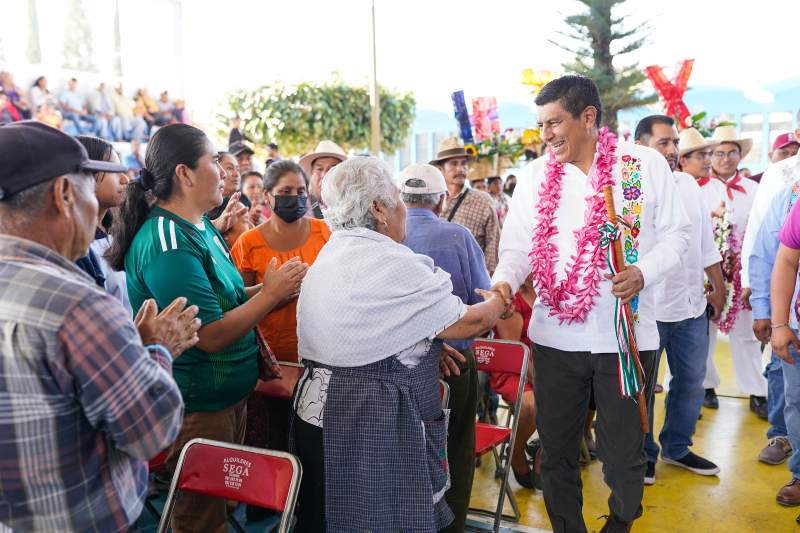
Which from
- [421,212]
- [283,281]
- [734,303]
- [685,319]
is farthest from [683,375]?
[283,281]

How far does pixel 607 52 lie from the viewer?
980cm

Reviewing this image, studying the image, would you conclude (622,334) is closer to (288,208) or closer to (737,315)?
(288,208)

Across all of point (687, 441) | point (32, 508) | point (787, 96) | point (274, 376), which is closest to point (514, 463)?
point (687, 441)

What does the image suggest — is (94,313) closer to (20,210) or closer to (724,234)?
(20,210)

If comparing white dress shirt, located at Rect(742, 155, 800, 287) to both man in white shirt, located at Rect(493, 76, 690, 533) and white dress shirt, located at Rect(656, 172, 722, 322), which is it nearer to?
white dress shirt, located at Rect(656, 172, 722, 322)

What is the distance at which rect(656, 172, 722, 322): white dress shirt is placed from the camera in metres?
3.49

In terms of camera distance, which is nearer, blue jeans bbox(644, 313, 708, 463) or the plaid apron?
the plaid apron

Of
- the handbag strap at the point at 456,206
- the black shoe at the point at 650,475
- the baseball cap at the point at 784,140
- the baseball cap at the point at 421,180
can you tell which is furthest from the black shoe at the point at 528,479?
the baseball cap at the point at 784,140

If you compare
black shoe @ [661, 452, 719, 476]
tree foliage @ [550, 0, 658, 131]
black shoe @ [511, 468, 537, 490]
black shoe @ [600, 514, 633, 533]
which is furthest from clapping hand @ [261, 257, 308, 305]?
tree foliage @ [550, 0, 658, 131]

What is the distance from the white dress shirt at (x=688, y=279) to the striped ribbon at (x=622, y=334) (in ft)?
4.20

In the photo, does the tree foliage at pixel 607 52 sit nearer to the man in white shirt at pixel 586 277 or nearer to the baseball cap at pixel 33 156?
the man in white shirt at pixel 586 277

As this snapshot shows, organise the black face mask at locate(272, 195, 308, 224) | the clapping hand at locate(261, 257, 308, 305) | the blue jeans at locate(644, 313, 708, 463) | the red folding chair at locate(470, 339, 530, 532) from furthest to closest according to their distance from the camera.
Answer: the blue jeans at locate(644, 313, 708, 463), the black face mask at locate(272, 195, 308, 224), the red folding chair at locate(470, 339, 530, 532), the clapping hand at locate(261, 257, 308, 305)

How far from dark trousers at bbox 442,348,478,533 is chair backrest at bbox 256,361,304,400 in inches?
28.0

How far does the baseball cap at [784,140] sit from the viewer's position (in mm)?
5555
